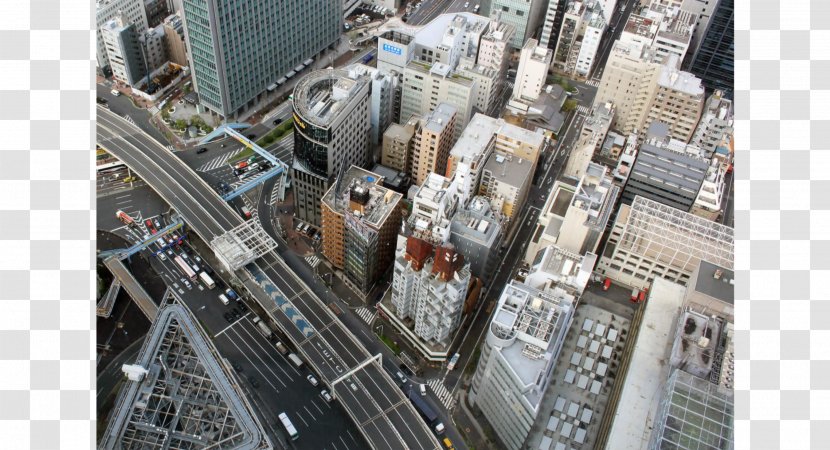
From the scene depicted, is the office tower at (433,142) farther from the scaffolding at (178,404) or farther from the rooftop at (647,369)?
the scaffolding at (178,404)

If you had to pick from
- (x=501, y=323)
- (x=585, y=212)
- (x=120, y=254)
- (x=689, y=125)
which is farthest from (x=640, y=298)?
(x=120, y=254)

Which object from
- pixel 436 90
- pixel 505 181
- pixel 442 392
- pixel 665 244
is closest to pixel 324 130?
pixel 436 90

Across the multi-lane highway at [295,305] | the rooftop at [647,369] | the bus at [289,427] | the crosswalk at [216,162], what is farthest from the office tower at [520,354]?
the crosswalk at [216,162]

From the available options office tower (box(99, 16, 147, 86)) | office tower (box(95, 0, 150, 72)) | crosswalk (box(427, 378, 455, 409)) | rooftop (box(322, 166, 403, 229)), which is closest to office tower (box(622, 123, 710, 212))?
rooftop (box(322, 166, 403, 229))

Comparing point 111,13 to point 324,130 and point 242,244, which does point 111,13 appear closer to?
point 242,244

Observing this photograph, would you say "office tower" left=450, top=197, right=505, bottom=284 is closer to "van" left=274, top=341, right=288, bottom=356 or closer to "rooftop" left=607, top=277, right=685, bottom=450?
"rooftop" left=607, top=277, right=685, bottom=450

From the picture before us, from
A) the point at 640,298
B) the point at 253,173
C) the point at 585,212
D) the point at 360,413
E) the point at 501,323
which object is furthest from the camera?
the point at 253,173

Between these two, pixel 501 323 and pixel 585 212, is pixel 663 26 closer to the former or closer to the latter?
pixel 585 212
